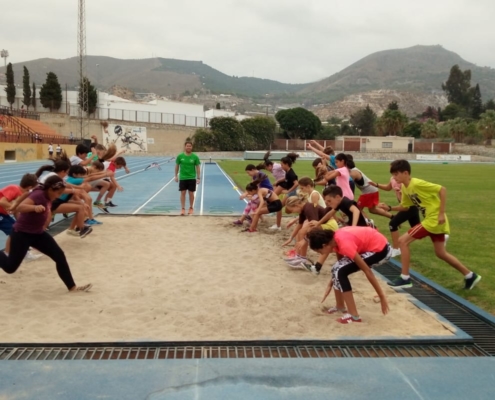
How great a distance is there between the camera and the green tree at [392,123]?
90.4 m

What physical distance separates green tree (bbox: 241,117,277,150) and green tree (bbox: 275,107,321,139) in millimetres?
13408

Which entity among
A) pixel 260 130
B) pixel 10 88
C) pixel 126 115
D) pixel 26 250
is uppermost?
pixel 10 88

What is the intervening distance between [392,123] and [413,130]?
5.22 metres

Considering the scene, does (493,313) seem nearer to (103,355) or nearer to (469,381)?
(469,381)

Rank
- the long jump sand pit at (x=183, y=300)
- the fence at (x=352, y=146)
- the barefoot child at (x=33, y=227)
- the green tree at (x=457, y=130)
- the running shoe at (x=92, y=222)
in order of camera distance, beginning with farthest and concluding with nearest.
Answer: the green tree at (x=457, y=130)
the fence at (x=352, y=146)
the running shoe at (x=92, y=222)
the barefoot child at (x=33, y=227)
the long jump sand pit at (x=183, y=300)

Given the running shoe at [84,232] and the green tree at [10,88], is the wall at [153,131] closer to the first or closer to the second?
the green tree at [10,88]

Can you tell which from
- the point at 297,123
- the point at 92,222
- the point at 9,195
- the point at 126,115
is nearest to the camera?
the point at 9,195

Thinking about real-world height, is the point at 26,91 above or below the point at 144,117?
above

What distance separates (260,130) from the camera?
227 ft

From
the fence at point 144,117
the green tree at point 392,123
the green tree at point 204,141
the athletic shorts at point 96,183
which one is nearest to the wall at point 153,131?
the fence at point 144,117

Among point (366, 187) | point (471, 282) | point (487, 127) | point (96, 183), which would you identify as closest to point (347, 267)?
point (471, 282)

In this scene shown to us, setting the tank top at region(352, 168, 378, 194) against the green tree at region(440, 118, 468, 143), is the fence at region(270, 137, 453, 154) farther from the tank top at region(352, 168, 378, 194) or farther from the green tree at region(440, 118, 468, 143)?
the tank top at region(352, 168, 378, 194)

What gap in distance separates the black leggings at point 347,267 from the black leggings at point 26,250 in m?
3.11

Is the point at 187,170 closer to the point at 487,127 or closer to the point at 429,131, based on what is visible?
the point at 487,127
